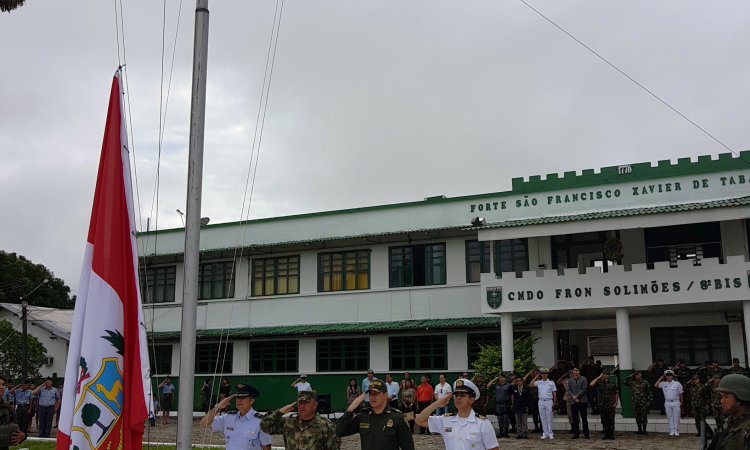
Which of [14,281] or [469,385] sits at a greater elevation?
[14,281]

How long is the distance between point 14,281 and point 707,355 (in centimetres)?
4590

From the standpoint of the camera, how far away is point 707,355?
2188cm

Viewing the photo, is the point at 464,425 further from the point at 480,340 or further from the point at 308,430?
the point at 480,340

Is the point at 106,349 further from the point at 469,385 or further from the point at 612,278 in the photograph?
the point at 612,278

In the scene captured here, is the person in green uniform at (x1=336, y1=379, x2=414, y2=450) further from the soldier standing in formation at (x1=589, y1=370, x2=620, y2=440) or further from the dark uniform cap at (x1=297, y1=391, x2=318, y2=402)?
the soldier standing in formation at (x1=589, y1=370, x2=620, y2=440)

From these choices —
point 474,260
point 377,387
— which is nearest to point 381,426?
point 377,387

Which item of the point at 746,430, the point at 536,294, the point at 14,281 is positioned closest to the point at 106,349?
the point at 746,430

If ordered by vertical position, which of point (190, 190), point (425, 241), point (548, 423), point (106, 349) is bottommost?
point (548, 423)

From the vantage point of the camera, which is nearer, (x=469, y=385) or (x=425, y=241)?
(x=469, y=385)

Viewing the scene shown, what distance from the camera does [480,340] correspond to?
973 inches

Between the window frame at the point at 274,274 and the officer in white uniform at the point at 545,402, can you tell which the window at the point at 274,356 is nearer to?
the window frame at the point at 274,274

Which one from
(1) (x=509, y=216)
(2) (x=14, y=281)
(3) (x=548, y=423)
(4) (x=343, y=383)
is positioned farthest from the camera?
(2) (x=14, y=281)

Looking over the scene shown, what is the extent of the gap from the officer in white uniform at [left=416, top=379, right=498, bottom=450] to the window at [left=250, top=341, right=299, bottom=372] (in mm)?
21992

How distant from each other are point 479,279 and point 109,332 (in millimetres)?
19192
